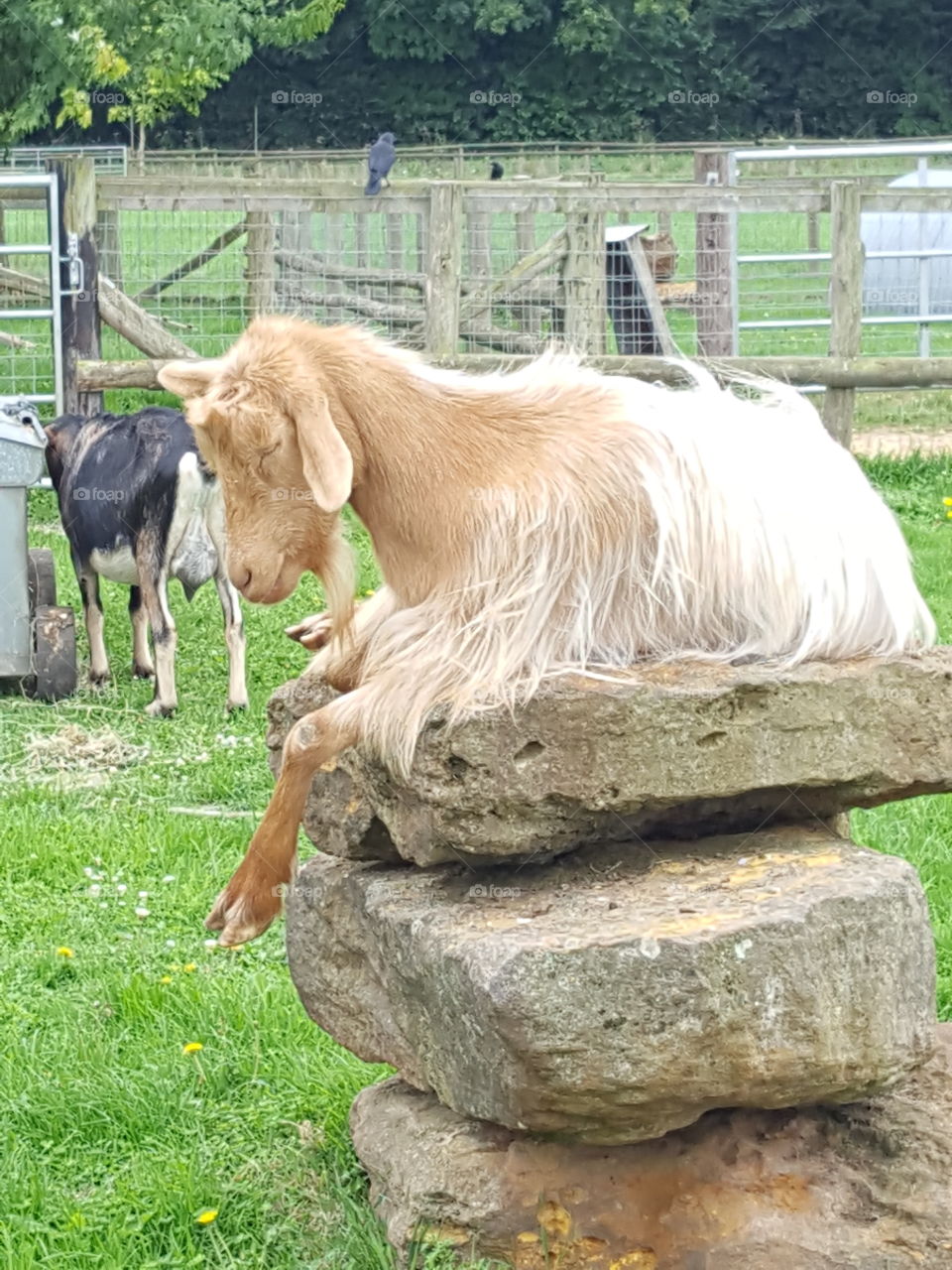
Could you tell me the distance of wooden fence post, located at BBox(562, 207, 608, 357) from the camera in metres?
12.9

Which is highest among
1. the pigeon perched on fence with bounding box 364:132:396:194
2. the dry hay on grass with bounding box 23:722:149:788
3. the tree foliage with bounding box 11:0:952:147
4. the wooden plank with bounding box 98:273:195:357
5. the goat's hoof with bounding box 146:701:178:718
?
the tree foliage with bounding box 11:0:952:147

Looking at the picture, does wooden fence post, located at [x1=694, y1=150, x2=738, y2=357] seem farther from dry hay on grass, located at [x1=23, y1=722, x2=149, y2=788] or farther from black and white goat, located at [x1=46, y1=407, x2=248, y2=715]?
dry hay on grass, located at [x1=23, y1=722, x2=149, y2=788]

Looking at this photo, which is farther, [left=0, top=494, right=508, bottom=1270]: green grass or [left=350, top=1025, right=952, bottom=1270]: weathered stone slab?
[left=0, top=494, right=508, bottom=1270]: green grass

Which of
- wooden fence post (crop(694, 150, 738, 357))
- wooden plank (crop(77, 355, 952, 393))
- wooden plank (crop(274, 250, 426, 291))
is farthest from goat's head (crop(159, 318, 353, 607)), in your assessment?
wooden fence post (crop(694, 150, 738, 357))

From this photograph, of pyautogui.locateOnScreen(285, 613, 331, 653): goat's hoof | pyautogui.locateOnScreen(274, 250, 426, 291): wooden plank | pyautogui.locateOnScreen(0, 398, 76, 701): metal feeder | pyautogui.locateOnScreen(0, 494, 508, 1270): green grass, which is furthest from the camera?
pyautogui.locateOnScreen(274, 250, 426, 291): wooden plank

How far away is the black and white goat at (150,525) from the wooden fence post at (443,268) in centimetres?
384

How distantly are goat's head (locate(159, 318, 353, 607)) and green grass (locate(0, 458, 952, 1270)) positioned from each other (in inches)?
58.0

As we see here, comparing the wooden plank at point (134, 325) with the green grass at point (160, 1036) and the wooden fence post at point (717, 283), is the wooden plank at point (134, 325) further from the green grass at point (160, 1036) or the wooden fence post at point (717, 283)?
the green grass at point (160, 1036)

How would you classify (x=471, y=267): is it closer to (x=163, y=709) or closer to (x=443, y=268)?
(x=443, y=268)

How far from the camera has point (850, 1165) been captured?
3.64m

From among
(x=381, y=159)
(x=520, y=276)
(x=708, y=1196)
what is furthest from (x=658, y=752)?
(x=381, y=159)

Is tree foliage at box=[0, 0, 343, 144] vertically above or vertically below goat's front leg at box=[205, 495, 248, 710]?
above

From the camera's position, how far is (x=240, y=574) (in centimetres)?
367

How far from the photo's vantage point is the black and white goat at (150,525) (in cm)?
836
